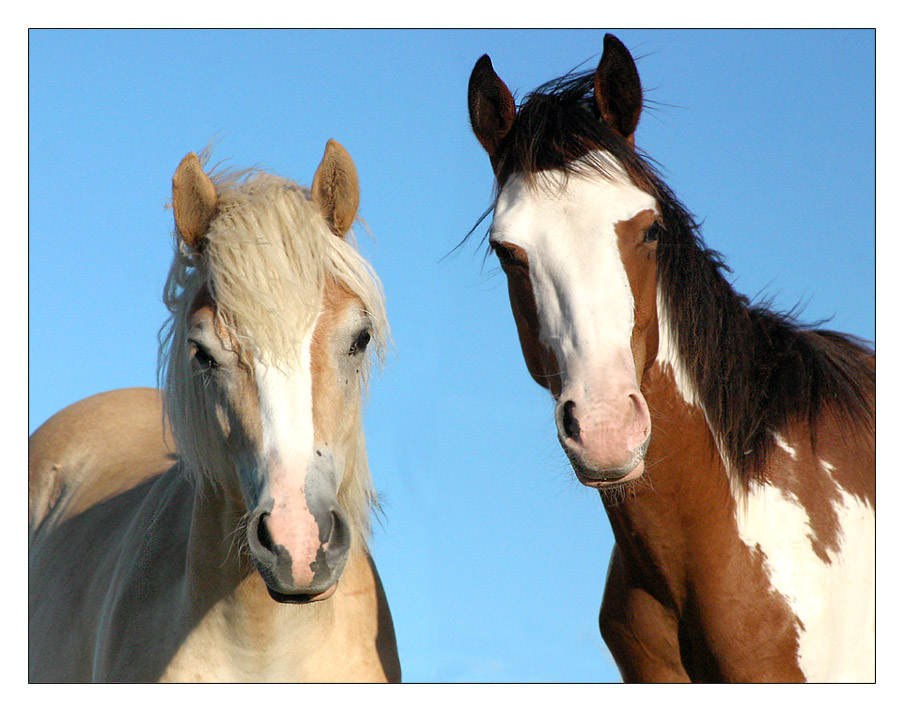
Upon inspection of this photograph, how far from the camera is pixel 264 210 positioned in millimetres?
3049

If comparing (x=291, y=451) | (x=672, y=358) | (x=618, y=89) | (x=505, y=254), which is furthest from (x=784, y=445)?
(x=291, y=451)

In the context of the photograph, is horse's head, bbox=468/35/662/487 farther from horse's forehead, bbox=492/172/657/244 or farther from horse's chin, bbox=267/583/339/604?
horse's chin, bbox=267/583/339/604

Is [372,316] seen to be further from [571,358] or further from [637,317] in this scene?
[637,317]

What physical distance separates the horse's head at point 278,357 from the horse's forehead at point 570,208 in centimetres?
52

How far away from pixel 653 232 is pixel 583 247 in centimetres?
29

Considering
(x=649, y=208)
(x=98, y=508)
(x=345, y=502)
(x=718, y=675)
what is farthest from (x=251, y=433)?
(x=98, y=508)

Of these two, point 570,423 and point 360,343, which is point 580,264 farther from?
point 360,343

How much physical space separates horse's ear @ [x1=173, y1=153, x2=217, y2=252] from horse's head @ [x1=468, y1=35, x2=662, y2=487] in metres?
0.94

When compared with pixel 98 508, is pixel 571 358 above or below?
above

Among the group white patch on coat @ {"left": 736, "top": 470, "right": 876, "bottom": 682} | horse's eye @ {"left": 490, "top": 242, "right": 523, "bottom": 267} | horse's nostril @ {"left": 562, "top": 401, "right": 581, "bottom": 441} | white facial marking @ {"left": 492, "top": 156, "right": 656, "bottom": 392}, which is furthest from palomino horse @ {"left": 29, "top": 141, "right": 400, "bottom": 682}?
white patch on coat @ {"left": 736, "top": 470, "right": 876, "bottom": 682}

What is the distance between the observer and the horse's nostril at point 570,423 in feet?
9.16

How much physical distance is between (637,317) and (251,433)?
1239 mm

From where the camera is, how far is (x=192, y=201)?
3.10 meters

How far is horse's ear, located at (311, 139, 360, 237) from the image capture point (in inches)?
125
